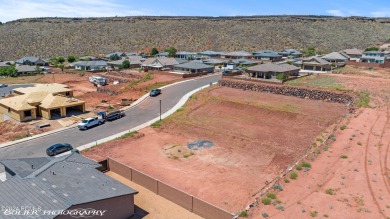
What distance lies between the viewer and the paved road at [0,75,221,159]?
32031mm

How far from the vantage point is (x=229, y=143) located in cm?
3428

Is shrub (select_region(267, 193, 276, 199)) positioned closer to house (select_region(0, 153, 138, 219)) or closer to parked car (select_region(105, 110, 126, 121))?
house (select_region(0, 153, 138, 219))

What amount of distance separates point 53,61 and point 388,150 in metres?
110

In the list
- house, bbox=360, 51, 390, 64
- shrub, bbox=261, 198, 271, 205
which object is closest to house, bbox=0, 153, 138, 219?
shrub, bbox=261, 198, 271, 205

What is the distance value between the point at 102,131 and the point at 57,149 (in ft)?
25.8

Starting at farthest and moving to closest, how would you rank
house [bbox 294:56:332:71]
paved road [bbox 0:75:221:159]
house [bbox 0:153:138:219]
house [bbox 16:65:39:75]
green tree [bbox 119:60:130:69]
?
house [bbox 16:65:39:75] → green tree [bbox 119:60:130:69] → house [bbox 294:56:332:71] → paved road [bbox 0:75:221:159] → house [bbox 0:153:138:219]

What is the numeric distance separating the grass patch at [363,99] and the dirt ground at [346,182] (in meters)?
7.34

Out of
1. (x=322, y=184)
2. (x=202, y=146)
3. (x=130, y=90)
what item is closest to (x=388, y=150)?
(x=322, y=184)

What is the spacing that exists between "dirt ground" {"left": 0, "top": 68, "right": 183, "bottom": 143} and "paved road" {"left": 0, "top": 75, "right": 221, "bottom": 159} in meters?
3.59

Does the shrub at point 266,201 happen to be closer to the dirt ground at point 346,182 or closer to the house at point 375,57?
the dirt ground at point 346,182

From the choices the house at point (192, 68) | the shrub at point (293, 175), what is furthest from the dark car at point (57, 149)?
the house at point (192, 68)

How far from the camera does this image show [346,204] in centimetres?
2042

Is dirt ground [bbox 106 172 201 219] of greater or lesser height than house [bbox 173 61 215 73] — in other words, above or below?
below

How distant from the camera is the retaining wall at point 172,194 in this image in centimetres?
2034
